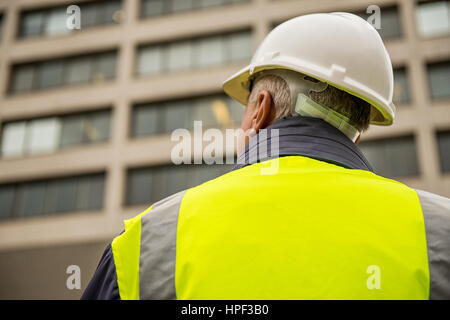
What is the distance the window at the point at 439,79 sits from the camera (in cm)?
1838

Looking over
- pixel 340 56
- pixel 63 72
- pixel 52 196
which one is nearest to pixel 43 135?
pixel 52 196

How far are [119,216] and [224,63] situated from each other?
7787mm

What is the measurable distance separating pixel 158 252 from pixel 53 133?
21163 mm

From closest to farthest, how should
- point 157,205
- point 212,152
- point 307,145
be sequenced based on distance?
point 157,205, point 307,145, point 212,152

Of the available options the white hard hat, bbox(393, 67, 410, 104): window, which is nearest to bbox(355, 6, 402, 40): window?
bbox(393, 67, 410, 104): window

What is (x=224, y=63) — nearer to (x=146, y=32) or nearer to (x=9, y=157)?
(x=146, y=32)

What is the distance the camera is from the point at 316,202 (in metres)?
1.46

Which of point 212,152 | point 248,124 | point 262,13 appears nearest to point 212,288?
point 248,124

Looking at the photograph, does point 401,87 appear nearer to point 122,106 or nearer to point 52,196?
point 122,106

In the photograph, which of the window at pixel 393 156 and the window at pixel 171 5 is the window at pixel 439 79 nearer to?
the window at pixel 393 156

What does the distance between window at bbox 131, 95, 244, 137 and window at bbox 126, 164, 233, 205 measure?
70.3 inches

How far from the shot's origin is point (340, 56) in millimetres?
2137

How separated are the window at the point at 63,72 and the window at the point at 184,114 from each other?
2699 millimetres

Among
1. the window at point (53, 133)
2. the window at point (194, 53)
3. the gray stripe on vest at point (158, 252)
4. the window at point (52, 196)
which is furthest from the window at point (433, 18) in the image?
the gray stripe on vest at point (158, 252)
